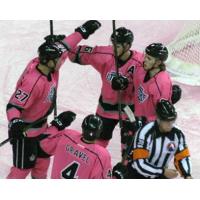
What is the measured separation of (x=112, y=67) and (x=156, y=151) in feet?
2.67

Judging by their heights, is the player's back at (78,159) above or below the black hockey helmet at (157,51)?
below

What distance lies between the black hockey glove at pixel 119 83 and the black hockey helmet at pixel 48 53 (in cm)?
41

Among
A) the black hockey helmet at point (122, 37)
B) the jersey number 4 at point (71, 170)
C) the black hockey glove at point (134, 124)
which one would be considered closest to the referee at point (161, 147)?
the jersey number 4 at point (71, 170)

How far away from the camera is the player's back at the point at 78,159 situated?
9.70ft

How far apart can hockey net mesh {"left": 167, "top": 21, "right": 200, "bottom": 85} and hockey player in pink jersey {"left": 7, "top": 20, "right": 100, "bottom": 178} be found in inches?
56.9

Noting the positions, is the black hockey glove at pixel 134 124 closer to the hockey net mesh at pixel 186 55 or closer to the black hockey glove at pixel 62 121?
the black hockey glove at pixel 62 121

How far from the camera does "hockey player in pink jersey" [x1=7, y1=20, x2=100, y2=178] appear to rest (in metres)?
3.39

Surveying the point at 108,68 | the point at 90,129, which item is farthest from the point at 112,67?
the point at 90,129

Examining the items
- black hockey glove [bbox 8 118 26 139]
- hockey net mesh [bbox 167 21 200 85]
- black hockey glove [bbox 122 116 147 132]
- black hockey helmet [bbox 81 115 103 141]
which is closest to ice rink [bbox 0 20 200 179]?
hockey net mesh [bbox 167 21 200 85]

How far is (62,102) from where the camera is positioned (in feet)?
15.7

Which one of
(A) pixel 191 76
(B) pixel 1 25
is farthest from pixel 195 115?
(B) pixel 1 25

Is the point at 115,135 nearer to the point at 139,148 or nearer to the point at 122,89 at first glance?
the point at 122,89

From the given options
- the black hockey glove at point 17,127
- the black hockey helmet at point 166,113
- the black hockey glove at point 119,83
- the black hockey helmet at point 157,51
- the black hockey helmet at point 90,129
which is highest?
the black hockey helmet at point 157,51

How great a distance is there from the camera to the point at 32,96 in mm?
3408
